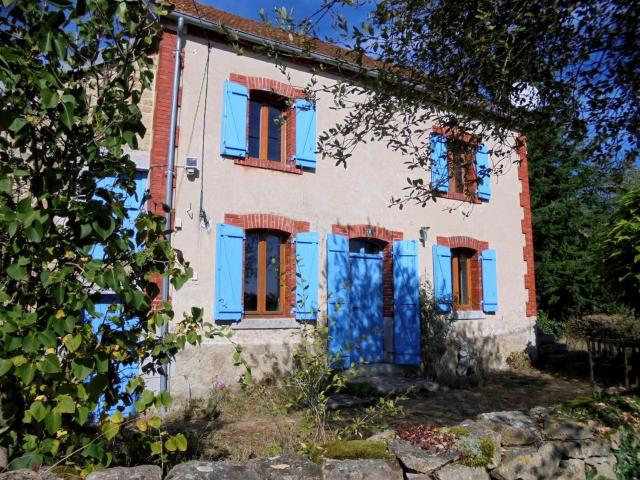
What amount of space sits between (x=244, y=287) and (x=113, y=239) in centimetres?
575

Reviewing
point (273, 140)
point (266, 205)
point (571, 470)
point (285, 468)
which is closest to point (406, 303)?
point (266, 205)

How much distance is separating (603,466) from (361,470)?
6.73 ft

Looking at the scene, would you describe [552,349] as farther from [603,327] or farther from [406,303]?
[406,303]

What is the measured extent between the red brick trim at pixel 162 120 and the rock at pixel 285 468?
5.16 m

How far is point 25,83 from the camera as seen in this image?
2.25 meters

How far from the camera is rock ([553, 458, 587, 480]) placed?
352 cm

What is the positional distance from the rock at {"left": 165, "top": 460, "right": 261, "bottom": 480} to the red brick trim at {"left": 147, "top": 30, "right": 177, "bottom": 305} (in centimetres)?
520

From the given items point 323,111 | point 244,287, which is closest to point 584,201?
point 323,111

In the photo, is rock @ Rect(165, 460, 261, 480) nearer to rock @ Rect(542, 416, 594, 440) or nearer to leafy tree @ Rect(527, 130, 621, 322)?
rock @ Rect(542, 416, 594, 440)

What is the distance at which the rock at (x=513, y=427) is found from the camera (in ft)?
11.5

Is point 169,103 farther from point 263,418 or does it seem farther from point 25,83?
point 25,83

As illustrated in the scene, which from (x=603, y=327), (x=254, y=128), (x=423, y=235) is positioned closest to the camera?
(x=254, y=128)

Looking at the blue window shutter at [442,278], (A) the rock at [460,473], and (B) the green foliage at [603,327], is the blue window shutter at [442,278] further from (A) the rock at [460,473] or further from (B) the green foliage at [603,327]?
(A) the rock at [460,473]

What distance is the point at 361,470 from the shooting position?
9.21 feet
